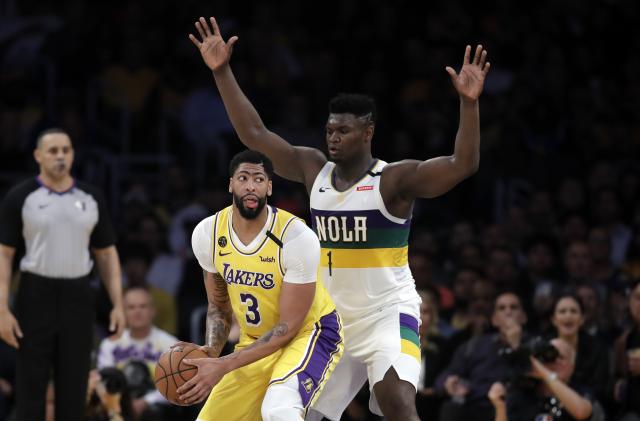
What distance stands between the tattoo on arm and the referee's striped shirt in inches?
65.4

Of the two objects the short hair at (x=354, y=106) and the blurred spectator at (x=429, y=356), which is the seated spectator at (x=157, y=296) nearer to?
the blurred spectator at (x=429, y=356)

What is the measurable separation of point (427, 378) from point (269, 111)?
4.27 m

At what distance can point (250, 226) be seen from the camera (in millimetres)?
6422

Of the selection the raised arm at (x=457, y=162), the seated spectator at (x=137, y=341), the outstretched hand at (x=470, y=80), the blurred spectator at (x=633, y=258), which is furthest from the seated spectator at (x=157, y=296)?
the outstretched hand at (x=470, y=80)

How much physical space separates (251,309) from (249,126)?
1.47 metres

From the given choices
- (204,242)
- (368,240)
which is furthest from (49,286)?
(368,240)

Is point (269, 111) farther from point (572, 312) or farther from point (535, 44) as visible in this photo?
point (572, 312)

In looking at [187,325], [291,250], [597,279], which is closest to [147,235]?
[187,325]

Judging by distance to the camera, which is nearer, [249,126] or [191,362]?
[191,362]

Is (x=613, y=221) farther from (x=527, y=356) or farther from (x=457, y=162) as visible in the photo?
(x=457, y=162)

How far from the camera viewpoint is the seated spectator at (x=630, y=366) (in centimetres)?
855

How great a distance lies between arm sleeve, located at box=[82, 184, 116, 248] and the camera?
818cm

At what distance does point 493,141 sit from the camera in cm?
1243

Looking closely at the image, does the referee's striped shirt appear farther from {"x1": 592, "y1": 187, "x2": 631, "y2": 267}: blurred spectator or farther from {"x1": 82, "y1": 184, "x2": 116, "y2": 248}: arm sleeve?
{"x1": 592, "y1": 187, "x2": 631, "y2": 267}: blurred spectator
